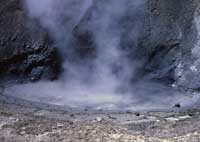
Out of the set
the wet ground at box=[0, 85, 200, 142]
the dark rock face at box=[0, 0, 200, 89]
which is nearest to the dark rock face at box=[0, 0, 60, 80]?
the dark rock face at box=[0, 0, 200, 89]

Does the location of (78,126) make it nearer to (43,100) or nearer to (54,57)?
(43,100)

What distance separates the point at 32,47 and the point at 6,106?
73.4 inches

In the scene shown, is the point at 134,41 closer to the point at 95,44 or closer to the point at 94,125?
the point at 95,44

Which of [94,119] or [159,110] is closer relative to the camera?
[94,119]

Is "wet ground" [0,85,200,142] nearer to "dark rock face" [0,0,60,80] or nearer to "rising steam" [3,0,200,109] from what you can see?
"rising steam" [3,0,200,109]

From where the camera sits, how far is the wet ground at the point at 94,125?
3.40 m

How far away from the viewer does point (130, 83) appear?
5.66 m

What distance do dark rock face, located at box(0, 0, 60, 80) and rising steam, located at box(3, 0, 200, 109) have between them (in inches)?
5.9

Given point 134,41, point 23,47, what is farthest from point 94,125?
point 23,47

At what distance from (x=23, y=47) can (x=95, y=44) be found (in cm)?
113

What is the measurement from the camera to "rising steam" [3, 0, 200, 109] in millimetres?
5426

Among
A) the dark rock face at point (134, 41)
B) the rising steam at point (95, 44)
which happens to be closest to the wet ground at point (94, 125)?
the rising steam at point (95, 44)

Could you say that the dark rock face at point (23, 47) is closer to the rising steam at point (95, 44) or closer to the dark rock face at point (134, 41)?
the dark rock face at point (134, 41)

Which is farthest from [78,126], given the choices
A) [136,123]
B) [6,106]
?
[6,106]
